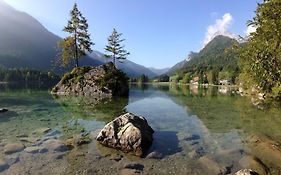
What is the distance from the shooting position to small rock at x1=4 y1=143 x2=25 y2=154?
1742 centimetres

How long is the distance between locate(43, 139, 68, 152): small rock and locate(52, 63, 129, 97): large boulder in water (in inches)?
1613

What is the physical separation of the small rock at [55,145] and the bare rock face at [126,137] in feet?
8.64

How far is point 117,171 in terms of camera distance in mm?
14641

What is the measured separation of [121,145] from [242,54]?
1259 centimetres

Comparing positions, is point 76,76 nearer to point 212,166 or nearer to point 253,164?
point 212,166

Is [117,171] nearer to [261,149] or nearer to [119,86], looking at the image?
[261,149]

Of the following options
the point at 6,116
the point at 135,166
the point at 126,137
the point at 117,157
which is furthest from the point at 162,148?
the point at 6,116

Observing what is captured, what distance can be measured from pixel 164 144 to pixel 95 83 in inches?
1803

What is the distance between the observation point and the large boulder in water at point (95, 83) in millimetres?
62500

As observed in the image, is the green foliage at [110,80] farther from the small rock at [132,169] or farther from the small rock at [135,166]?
the small rock at [132,169]

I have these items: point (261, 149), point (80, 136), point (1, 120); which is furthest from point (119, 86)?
point (261, 149)

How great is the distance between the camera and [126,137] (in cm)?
1902

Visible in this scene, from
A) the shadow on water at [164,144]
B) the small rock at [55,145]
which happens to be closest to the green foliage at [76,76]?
the shadow on water at [164,144]

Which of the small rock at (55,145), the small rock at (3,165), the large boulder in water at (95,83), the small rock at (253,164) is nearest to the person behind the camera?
the small rock at (3,165)
